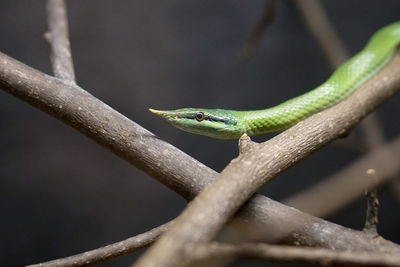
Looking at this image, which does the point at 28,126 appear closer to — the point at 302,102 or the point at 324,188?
the point at 302,102

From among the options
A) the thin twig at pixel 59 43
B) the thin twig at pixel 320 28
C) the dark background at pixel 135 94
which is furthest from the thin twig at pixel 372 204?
the dark background at pixel 135 94

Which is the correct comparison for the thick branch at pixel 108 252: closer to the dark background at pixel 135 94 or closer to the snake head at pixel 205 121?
the snake head at pixel 205 121

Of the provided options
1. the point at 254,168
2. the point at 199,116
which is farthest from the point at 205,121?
the point at 254,168

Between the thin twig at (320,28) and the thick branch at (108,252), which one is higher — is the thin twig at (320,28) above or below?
above

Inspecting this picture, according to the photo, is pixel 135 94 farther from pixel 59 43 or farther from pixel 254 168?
pixel 254 168

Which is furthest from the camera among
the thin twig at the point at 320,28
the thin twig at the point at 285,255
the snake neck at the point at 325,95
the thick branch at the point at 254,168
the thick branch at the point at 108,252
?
the thin twig at the point at 320,28

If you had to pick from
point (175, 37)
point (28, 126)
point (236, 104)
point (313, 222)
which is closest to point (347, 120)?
point (313, 222)

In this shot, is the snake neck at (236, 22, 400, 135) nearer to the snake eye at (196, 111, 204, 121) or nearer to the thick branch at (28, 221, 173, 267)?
the snake eye at (196, 111, 204, 121)
